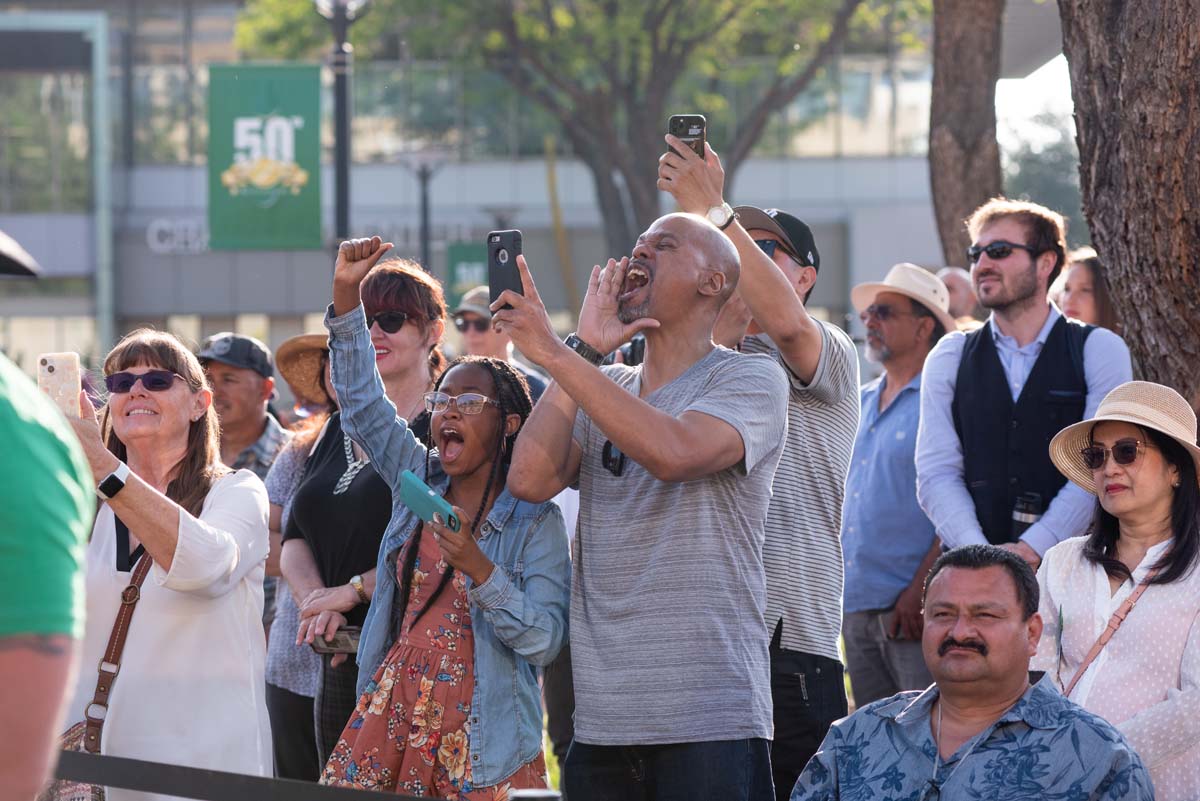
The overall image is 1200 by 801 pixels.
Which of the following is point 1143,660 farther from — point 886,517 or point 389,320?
point 389,320

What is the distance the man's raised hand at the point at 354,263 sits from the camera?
13.6 ft

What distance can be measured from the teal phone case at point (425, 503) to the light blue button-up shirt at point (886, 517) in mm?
2707

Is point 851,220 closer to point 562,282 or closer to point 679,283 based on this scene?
point 562,282

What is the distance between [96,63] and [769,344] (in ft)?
128

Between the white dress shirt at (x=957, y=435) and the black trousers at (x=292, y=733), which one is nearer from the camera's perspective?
the white dress shirt at (x=957, y=435)

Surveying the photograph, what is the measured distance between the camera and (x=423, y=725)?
3.94m

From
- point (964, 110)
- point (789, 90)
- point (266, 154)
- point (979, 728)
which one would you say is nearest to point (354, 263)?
point (979, 728)

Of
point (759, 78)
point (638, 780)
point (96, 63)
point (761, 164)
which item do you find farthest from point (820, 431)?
point (96, 63)

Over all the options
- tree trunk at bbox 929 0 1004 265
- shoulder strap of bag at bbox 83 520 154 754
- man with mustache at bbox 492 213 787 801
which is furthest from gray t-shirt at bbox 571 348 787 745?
tree trunk at bbox 929 0 1004 265

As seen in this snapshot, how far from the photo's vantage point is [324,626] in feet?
15.5

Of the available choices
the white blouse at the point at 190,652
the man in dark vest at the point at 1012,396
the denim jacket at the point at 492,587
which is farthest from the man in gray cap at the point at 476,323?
the white blouse at the point at 190,652

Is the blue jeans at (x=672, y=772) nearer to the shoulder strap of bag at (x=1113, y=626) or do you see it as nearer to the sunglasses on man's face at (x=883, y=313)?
the shoulder strap of bag at (x=1113, y=626)

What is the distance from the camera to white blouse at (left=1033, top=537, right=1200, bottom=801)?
167 inches

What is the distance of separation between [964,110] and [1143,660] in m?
7.16
